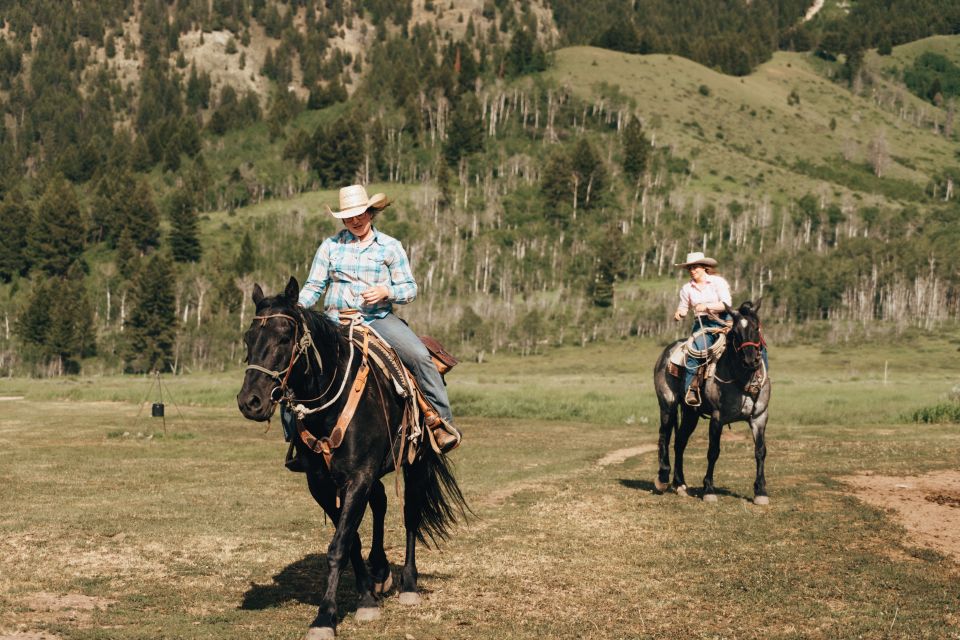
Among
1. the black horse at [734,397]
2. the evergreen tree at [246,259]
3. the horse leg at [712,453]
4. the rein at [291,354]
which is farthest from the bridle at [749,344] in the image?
the evergreen tree at [246,259]

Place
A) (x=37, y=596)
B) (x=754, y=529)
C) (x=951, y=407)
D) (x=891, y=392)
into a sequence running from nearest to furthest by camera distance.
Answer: (x=37, y=596) → (x=754, y=529) → (x=951, y=407) → (x=891, y=392)

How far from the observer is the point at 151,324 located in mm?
128125

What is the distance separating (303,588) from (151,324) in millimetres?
124667

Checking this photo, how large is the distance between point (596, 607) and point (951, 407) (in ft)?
109

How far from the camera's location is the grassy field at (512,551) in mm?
9648

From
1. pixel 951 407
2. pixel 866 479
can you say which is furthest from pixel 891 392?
pixel 866 479

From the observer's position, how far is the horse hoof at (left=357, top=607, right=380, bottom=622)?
970 centimetres

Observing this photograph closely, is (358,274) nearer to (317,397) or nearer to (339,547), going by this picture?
(317,397)

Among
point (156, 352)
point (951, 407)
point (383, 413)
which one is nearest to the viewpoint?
point (383, 413)

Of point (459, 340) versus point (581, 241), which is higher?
point (581, 241)

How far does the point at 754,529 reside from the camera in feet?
47.6

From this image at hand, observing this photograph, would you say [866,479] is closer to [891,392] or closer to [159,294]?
[891,392]

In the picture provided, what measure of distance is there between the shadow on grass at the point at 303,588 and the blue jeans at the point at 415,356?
7.52 feet

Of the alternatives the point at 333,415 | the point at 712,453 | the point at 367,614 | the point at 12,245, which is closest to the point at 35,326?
the point at 12,245
